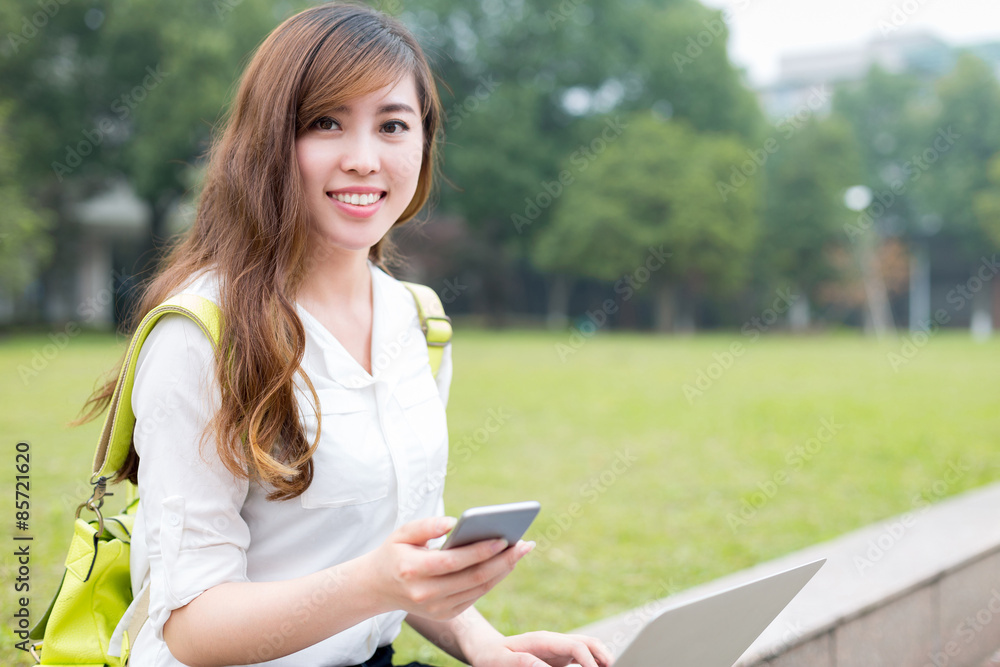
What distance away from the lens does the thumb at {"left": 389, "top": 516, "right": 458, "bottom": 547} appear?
90cm

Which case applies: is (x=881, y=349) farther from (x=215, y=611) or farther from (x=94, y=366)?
(x=215, y=611)

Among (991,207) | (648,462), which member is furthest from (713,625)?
(991,207)

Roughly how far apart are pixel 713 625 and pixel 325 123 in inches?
36.0

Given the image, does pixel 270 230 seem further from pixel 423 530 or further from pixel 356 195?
pixel 423 530

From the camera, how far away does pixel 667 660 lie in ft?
3.50

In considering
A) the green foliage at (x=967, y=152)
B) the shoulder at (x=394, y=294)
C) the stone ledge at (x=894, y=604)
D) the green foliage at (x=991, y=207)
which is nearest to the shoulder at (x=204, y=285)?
the shoulder at (x=394, y=294)

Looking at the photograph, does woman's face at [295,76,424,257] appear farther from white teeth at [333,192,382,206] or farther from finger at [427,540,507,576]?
finger at [427,540,507,576]

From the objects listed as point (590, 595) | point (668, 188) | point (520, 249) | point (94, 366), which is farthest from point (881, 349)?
point (590, 595)

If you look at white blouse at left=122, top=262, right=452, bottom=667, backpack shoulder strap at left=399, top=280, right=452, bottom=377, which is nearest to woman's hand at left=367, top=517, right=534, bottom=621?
white blouse at left=122, top=262, right=452, bottom=667

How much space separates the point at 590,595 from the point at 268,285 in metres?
2.68

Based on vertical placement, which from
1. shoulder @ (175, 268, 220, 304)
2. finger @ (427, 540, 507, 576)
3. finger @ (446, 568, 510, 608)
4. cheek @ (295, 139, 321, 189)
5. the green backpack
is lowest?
the green backpack

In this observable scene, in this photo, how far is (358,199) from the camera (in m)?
1.30

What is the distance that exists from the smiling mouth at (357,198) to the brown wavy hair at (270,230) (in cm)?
6

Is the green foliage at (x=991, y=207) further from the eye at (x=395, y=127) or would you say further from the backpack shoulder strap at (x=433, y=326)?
the eye at (x=395, y=127)
